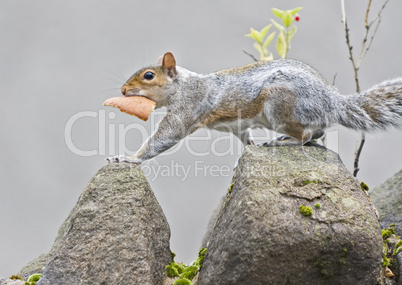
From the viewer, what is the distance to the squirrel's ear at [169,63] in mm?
4734

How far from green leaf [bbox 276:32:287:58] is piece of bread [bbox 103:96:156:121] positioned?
Answer: 2.15m

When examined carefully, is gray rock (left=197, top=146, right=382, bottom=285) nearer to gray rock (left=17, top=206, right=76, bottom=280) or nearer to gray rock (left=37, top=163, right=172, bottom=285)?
gray rock (left=37, top=163, right=172, bottom=285)

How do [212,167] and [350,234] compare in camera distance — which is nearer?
[350,234]

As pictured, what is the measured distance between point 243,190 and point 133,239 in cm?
86

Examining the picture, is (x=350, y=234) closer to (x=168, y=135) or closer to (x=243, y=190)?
(x=243, y=190)

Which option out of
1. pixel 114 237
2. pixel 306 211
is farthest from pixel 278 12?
pixel 114 237

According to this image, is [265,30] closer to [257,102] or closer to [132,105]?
[257,102]

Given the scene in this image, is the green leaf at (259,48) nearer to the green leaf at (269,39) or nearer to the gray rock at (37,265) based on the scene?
the green leaf at (269,39)

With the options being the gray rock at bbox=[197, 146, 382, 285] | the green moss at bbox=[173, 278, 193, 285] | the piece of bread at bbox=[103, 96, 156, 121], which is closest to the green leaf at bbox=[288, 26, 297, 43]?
the piece of bread at bbox=[103, 96, 156, 121]

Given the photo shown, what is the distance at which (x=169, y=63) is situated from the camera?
4.77 meters

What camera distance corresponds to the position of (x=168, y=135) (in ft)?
14.8

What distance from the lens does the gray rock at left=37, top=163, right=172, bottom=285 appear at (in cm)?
340

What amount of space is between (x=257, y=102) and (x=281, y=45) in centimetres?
180

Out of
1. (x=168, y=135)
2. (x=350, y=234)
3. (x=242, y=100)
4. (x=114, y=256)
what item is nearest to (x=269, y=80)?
(x=242, y=100)
